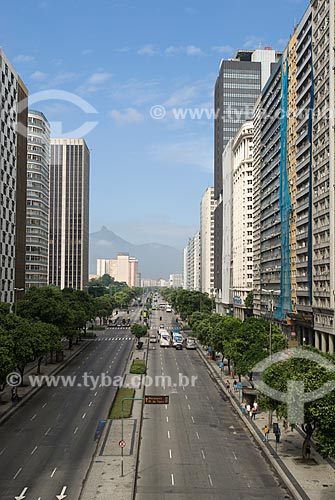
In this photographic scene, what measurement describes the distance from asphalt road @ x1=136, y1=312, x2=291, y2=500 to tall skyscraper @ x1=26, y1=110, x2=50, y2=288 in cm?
9139

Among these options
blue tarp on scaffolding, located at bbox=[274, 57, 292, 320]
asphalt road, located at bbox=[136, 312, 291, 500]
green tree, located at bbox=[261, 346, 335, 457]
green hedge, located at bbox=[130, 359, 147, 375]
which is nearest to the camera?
asphalt road, located at bbox=[136, 312, 291, 500]

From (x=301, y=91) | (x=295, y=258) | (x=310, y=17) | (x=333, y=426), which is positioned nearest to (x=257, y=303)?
(x=295, y=258)

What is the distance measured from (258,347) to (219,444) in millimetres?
21994

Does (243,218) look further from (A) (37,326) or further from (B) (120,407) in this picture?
(B) (120,407)

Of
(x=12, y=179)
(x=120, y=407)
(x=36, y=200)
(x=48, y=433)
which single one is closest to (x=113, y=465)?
(x=48, y=433)

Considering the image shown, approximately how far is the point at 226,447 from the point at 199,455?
11.5 feet

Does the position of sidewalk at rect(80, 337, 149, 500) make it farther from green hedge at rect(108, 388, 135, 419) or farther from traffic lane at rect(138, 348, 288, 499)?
traffic lane at rect(138, 348, 288, 499)

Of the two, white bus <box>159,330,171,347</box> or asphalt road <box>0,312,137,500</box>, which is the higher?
white bus <box>159,330,171,347</box>

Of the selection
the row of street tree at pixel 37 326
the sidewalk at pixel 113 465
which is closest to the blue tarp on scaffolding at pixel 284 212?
the row of street tree at pixel 37 326

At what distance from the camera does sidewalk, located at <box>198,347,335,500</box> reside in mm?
34844

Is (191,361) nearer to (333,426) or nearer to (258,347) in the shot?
(258,347)

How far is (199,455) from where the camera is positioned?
139 feet

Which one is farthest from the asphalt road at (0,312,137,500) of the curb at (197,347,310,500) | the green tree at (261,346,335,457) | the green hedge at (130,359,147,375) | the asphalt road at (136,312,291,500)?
the green tree at (261,346,335,457)

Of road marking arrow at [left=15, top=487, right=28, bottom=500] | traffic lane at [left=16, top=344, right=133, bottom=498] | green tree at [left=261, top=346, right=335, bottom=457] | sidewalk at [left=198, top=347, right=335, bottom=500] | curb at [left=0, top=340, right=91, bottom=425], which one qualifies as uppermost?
green tree at [left=261, top=346, right=335, bottom=457]
